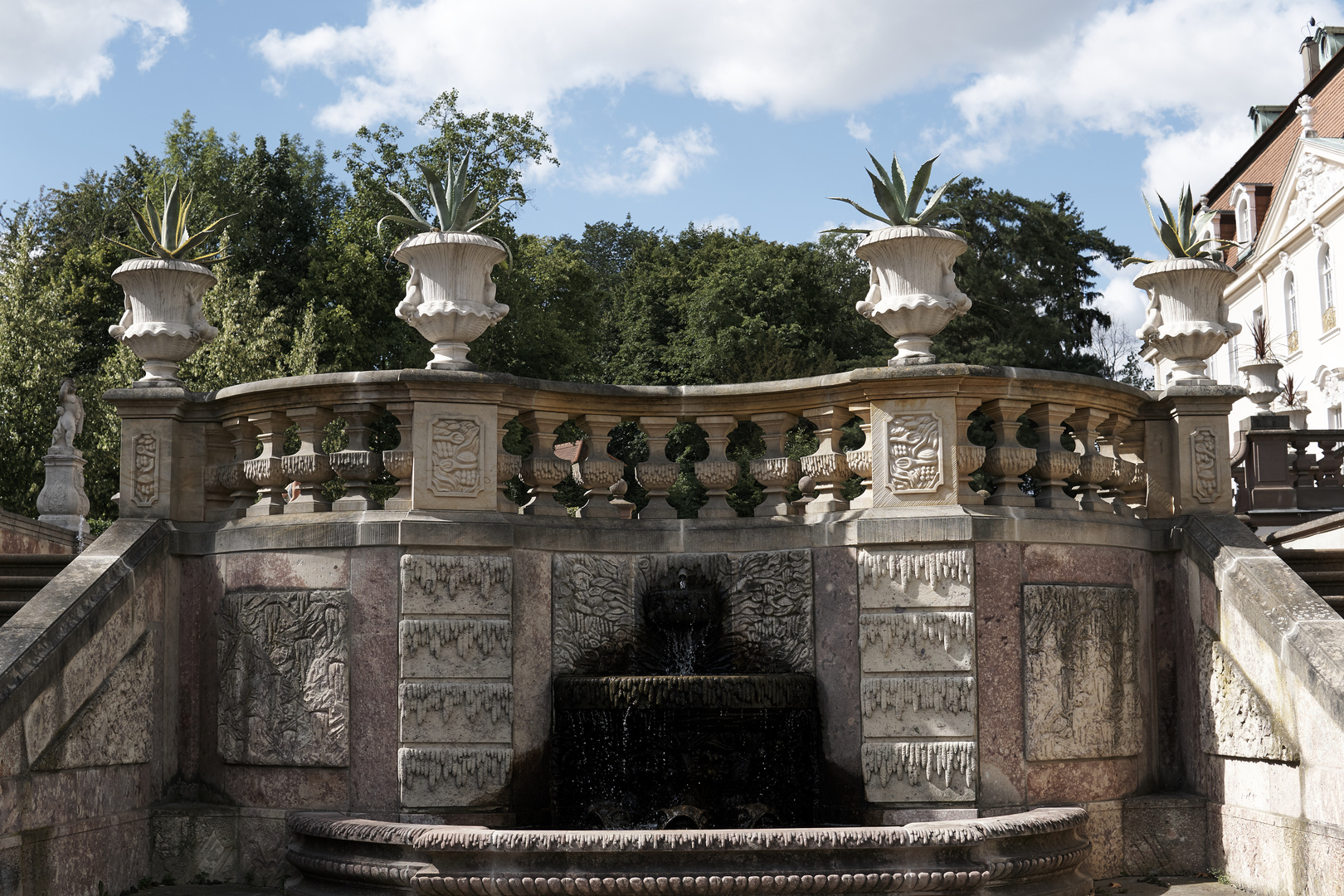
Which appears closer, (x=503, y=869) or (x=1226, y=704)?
(x=503, y=869)

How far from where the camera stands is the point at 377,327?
3588 centimetres

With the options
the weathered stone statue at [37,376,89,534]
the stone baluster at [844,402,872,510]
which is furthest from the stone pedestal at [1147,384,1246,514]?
the weathered stone statue at [37,376,89,534]

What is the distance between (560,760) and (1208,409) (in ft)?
16.5

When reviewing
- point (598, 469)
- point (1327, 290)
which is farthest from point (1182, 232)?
point (1327, 290)

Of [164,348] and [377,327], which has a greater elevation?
[377,327]

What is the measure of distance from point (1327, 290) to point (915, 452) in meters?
32.7

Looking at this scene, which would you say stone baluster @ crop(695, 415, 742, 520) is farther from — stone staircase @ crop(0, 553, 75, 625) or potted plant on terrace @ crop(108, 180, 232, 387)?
stone staircase @ crop(0, 553, 75, 625)

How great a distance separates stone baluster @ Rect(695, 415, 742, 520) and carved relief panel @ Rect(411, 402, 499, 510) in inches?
57.9

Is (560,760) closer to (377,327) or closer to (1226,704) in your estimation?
(1226,704)

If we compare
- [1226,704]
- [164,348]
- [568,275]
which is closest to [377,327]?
[568,275]

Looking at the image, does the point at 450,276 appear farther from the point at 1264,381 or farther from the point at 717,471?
the point at 1264,381

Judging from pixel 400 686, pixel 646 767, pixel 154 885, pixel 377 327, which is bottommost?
pixel 154 885

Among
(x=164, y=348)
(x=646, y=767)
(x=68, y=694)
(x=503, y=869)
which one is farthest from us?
(x=164, y=348)

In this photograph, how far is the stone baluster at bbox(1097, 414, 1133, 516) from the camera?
920 cm
